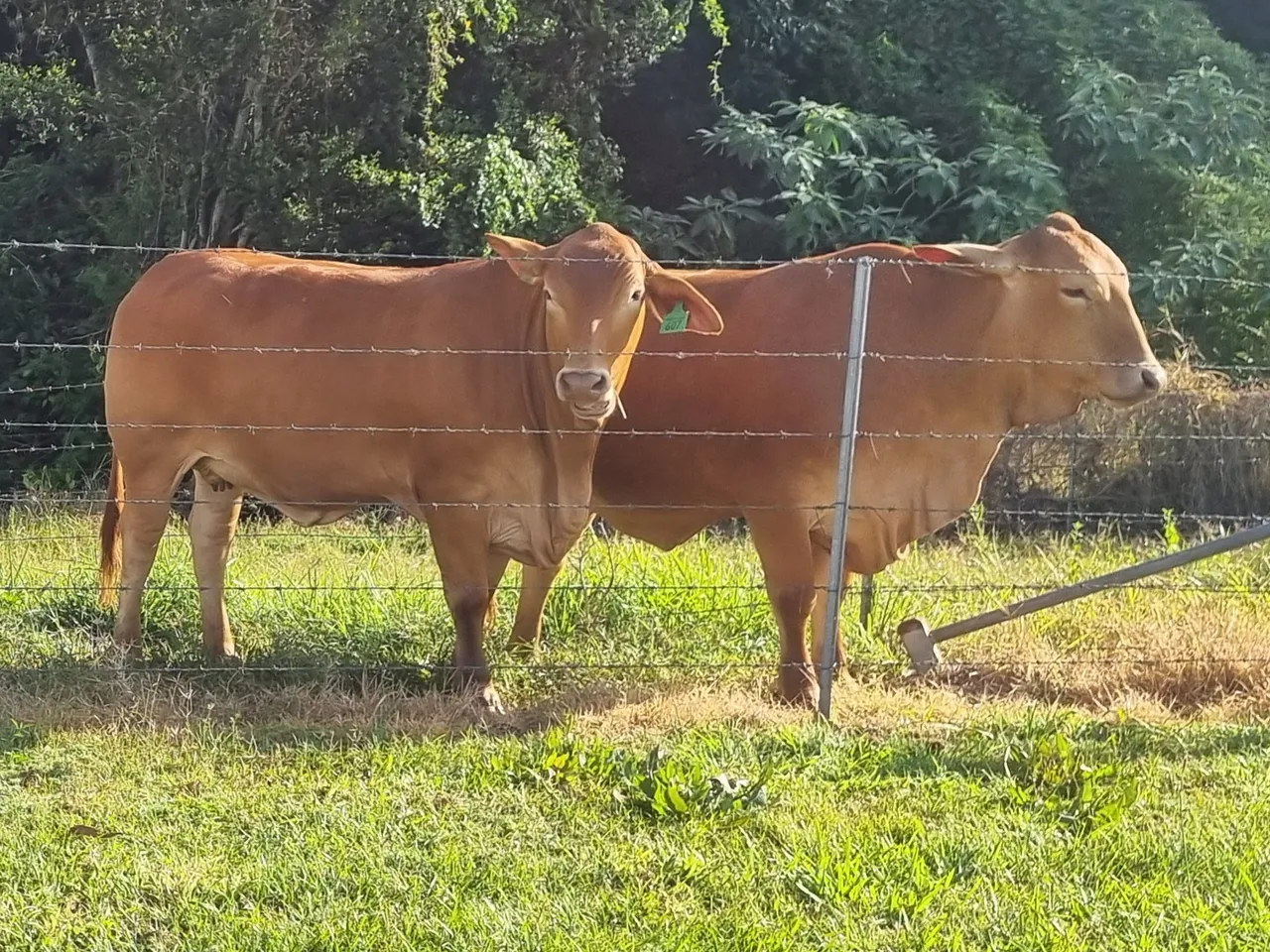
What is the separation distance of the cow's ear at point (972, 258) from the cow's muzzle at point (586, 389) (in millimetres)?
1453

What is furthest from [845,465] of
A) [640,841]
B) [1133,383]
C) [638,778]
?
[640,841]

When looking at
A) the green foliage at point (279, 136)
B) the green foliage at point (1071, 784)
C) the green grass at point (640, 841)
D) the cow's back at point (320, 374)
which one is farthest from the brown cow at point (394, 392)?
the green foliage at point (279, 136)

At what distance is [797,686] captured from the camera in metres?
5.22

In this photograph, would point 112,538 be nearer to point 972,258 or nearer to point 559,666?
point 559,666

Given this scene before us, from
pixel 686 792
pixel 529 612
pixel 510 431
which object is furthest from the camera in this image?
pixel 529 612

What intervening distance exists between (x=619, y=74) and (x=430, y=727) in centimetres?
872

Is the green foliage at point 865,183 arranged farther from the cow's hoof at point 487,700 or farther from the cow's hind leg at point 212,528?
the cow's hoof at point 487,700

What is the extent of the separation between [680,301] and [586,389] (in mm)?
690

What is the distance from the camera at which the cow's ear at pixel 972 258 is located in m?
5.29

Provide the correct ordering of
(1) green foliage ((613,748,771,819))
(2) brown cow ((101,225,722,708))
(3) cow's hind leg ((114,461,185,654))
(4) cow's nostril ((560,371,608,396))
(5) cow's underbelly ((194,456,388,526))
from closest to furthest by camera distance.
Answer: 1. (1) green foliage ((613,748,771,819))
2. (4) cow's nostril ((560,371,608,396))
3. (2) brown cow ((101,225,722,708))
4. (5) cow's underbelly ((194,456,388,526))
5. (3) cow's hind leg ((114,461,185,654))

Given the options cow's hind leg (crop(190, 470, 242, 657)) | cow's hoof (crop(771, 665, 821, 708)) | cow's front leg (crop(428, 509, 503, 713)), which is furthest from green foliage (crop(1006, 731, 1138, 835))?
cow's hind leg (crop(190, 470, 242, 657))

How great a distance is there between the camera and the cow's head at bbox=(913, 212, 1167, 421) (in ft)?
17.1

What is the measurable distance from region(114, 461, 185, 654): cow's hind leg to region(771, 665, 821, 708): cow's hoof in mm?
2576

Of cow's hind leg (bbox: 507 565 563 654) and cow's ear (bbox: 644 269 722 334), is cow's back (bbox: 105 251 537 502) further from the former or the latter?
cow's hind leg (bbox: 507 565 563 654)
